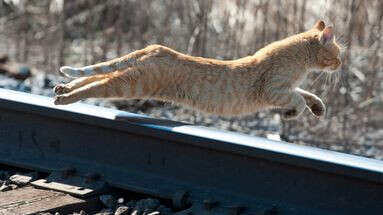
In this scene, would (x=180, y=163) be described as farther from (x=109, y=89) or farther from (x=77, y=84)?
(x=77, y=84)

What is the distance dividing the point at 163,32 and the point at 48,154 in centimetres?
400

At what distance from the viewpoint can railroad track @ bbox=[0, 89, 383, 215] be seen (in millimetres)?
4355

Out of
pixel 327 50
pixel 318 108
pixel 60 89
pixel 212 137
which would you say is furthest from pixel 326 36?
pixel 60 89

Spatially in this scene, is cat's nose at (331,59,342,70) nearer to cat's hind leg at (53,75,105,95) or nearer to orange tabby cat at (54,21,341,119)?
orange tabby cat at (54,21,341,119)

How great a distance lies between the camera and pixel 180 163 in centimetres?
484

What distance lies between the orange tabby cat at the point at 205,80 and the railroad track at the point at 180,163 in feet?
0.64

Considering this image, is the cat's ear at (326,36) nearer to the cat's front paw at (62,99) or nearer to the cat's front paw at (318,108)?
the cat's front paw at (318,108)

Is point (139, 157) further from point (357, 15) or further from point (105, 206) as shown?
point (357, 15)

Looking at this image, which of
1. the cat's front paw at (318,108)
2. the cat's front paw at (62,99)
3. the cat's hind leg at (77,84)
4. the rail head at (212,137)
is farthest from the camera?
the cat's front paw at (318,108)

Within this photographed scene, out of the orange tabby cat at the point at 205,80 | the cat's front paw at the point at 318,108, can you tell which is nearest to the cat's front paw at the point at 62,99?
the orange tabby cat at the point at 205,80

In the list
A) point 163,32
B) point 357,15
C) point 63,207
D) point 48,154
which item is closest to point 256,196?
point 63,207

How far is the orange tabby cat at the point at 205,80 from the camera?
490 centimetres

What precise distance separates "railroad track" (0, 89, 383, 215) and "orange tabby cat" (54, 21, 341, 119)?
0.64 ft

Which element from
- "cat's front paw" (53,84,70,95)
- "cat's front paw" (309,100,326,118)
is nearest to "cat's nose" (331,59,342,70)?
"cat's front paw" (309,100,326,118)
